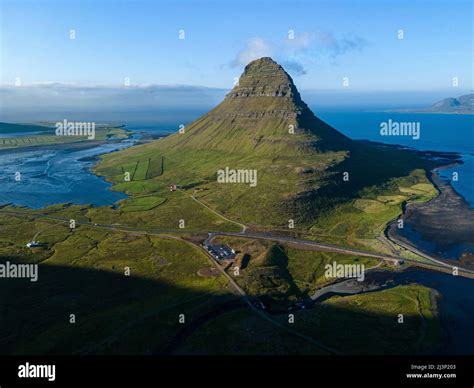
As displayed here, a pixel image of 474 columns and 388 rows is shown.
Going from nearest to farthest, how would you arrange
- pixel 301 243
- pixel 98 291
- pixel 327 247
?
1. pixel 98 291
2. pixel 327 247
3. pixel 301 243

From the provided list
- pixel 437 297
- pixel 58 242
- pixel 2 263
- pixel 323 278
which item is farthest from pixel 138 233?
pixel 437 297

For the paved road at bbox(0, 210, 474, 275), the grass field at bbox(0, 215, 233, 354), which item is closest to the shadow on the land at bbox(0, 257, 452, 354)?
the grass field at bbox(0, 215, 233, 354)

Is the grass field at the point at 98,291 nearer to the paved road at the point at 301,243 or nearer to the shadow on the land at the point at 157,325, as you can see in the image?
the shadow on the land at the point at 157,325

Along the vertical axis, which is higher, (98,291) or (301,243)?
(301,243)

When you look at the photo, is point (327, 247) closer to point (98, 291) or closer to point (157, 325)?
point (157, 325)

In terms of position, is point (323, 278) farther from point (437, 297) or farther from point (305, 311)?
point (437, 297)

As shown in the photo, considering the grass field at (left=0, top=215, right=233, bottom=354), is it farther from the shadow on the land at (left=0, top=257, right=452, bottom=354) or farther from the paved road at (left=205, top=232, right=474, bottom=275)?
the paved road at (left=205, top=232, right=474, bottom=275)

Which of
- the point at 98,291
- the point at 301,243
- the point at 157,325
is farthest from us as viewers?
the point at 301,243

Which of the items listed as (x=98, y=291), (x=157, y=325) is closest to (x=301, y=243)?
(x=157, y=325)

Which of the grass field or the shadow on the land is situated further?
the grass field

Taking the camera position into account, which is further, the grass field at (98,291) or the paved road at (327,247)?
the paved road at (327,247)

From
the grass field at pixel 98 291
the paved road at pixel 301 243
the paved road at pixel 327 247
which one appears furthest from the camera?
the paved road at pixel 301 243

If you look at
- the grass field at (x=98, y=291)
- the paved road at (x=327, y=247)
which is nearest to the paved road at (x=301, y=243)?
the paved road at (x=327, y=247)
